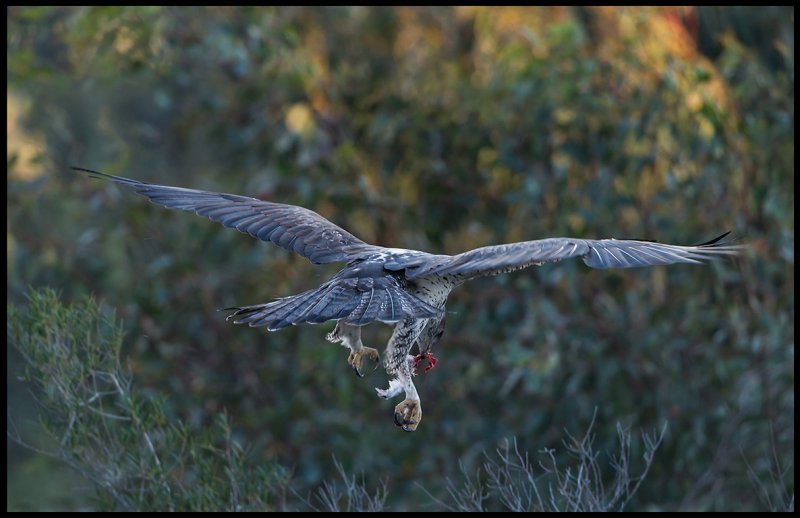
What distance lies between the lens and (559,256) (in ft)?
11.5

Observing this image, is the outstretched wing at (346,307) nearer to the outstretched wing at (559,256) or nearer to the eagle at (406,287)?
the eagle at (406,287)

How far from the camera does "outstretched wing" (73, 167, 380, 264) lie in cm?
440

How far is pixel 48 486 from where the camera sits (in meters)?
13.8

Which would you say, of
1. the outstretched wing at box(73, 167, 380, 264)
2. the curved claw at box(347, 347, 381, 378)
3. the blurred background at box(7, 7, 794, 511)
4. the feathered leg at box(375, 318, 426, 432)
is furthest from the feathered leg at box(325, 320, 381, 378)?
the blurred background at box(7, 7, 794, 511)

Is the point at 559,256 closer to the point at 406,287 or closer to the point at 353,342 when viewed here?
the point at 406,287

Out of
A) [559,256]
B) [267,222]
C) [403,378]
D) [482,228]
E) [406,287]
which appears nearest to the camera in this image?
[559,256]

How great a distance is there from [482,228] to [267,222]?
4032mm

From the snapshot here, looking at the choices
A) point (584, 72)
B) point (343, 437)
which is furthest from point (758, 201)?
point (343, 437)

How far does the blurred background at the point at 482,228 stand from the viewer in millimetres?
7859

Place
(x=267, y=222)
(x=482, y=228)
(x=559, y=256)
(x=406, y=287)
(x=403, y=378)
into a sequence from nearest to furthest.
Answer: (x=559, y=256) < (x=403, y=378) < (x=406, y=287) < (x=267, y=222) < (x=482, y=228)

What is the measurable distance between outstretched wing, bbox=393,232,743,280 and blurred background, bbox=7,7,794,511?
3531 mm

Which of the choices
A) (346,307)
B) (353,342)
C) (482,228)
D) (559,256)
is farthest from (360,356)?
(482,228)

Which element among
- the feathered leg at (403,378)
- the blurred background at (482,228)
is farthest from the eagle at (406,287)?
the blurred background at (482,228)

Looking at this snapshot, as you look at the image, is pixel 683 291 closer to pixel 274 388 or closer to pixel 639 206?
pixel 639 206
